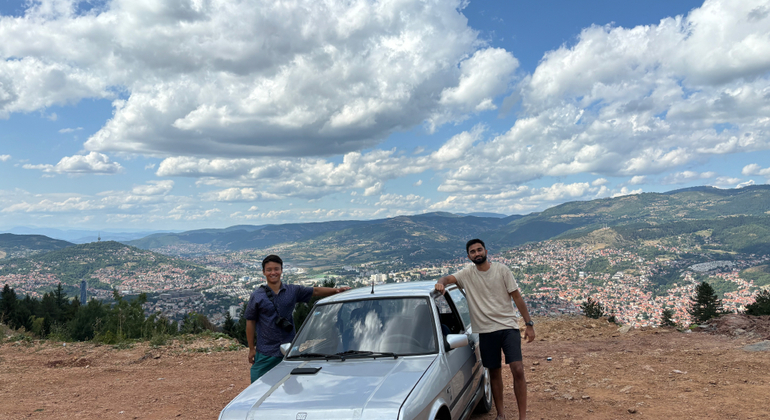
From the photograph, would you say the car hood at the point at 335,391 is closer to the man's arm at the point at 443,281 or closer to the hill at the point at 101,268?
the man's arm at the point at 443,281

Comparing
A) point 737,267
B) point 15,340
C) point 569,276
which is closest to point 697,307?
point 15,340

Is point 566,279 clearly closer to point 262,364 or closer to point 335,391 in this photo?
point 262,364

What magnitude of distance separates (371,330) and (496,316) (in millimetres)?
1521

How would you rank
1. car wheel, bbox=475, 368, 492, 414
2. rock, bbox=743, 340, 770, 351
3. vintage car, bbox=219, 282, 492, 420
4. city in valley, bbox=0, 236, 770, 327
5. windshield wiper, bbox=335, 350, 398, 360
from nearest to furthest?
vintage car, bbox=219, 282, 492, 420
windshield wiper, bbox=335, 350, 398, 360
car wheel, bbox=475, 368, 492, 414
rock, bbox=743, 340, 770, 351
city in valley, bbox=0, 236, 770, 327

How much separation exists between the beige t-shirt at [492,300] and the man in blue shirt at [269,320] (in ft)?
6.91

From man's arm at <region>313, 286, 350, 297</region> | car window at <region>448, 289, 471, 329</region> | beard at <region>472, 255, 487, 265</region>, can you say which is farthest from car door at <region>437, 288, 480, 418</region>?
man's arm at <region>313, 286, 350, 297</region>

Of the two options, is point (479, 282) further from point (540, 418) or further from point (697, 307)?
point (697, 307)

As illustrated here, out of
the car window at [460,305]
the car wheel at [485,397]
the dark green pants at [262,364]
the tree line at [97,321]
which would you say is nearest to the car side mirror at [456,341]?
the car window at [460,305]

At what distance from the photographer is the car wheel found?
538 centimetres

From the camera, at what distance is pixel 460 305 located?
213 inches

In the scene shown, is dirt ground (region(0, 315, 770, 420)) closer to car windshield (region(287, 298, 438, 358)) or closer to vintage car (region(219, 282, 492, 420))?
vintage car (region(219, 282, 492, 420))

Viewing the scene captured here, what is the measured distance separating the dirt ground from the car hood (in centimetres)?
298

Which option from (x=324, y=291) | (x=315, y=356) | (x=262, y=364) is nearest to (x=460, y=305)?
(x=324, y=291)

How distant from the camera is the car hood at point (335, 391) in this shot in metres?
2.91
